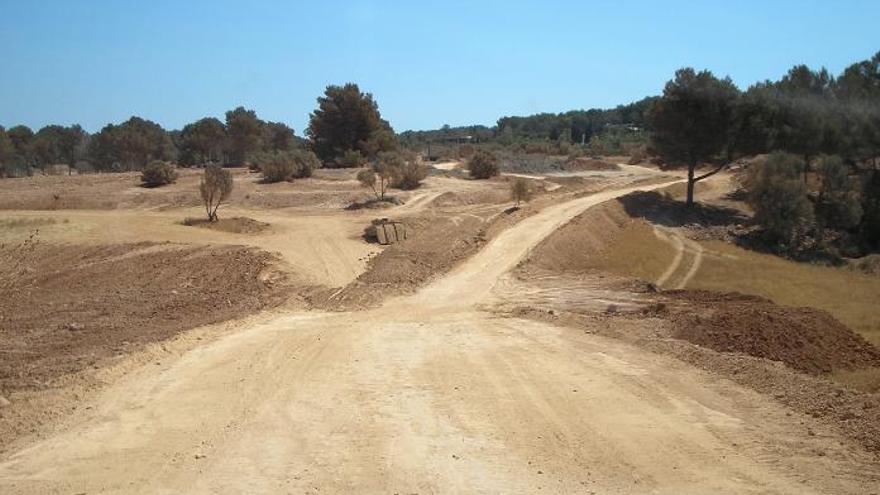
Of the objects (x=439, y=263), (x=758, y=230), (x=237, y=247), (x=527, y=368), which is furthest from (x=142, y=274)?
(x=758, y=230)

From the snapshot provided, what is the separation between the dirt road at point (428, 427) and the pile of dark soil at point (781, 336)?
59.0 inches

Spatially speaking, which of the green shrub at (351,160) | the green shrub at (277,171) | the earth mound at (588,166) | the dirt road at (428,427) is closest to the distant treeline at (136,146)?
the green shrub at (351,160)

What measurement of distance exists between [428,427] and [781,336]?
7534mm

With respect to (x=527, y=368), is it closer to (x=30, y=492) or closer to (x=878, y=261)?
(x=30, y=492)

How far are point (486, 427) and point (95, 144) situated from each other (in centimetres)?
7635

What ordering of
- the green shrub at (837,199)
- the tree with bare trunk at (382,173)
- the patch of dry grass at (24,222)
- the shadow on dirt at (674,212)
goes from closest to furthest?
the patch of dry grass at (24,222) < the tree with bare trunk at (382,173) < the shadow on dirt at (674,212) < the green shrub at (837,199)

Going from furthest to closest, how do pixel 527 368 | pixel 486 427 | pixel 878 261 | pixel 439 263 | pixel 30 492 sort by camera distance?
pixel 878 261
pixel 439 263
pixel 527 368
pixel 486 427
pixel 30 492

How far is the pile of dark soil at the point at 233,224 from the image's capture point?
29.7 metres

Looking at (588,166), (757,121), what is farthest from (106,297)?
(588,166)

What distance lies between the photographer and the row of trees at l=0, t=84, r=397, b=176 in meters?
65.4

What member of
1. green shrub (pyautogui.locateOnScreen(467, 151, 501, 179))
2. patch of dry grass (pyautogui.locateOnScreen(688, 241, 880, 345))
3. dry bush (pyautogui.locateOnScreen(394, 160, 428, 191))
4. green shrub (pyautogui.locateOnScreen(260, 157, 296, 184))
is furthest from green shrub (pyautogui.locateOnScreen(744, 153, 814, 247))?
green shrub (pyautogui.locateOnScreen(260, 157, 296, 184))

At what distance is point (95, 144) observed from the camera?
76.0m

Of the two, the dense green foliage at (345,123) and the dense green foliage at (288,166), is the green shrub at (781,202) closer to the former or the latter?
the dense green foliage at (288,166)

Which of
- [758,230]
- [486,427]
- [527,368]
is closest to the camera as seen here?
[486,427]
